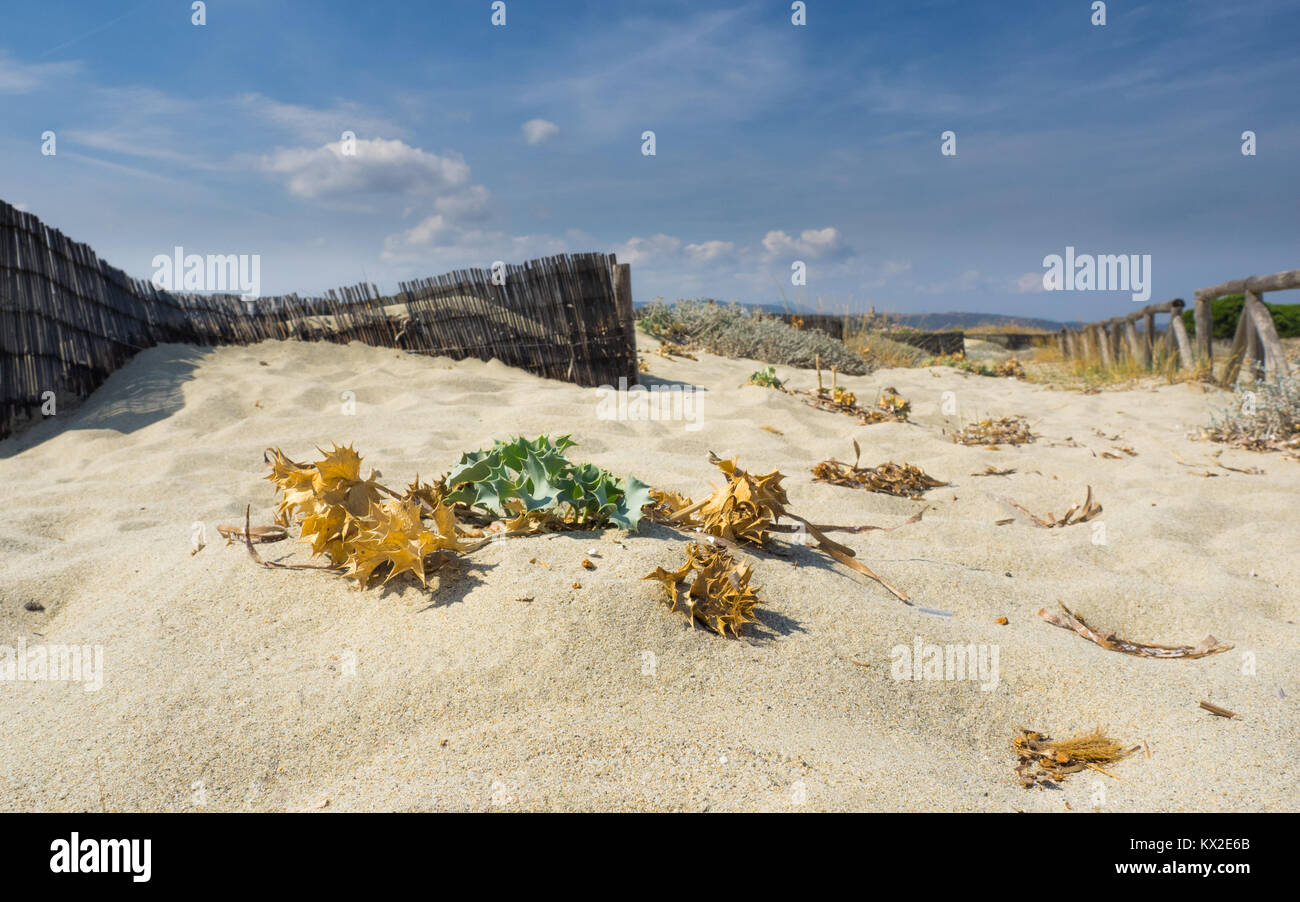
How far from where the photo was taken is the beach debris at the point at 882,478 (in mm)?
3898

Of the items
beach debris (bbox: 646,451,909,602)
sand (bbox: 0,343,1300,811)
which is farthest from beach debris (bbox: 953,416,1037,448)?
beach debris (bbox: 646,451,909,602)

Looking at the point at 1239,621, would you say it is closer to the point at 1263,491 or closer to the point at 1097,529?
the point at 1097,529

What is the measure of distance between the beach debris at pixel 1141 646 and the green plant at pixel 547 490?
1454 mm

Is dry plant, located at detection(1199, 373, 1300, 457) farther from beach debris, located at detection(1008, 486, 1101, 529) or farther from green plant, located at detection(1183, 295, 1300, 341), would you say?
green plant, located at detection(1183, 295, 1300, 341)

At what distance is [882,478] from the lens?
397 centimetres

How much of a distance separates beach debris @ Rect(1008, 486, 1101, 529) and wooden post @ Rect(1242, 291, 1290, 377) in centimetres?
487

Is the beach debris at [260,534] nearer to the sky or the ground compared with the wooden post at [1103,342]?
nearer to the ground

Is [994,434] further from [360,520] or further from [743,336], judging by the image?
[743,336]

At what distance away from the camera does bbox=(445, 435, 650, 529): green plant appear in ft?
7.74

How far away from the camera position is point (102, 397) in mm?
6062

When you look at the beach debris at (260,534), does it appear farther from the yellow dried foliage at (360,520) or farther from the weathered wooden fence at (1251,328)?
the weathered wooden fence at (1251,328)

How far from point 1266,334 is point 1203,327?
4.90 feet

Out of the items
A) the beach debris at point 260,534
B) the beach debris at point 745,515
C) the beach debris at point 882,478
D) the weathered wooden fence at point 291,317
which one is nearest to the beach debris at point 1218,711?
the beach debris at point 745,515

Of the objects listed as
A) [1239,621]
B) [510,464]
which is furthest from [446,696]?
[1239,621]
